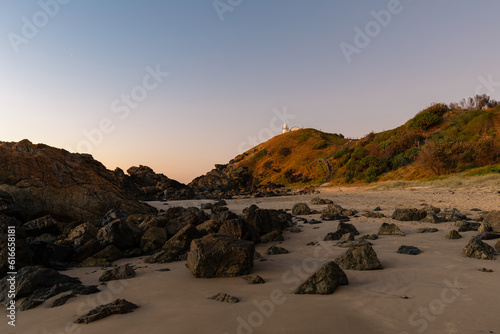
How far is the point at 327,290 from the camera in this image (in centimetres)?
425

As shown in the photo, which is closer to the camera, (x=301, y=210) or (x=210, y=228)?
(x=210, y=228)

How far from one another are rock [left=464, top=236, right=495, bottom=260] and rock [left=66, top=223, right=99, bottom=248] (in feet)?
30.4

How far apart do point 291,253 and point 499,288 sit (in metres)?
3.93

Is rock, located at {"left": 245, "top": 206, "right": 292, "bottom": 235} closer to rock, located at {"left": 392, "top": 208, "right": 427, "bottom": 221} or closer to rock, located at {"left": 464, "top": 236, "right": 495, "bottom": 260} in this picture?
rock, located at {"left": 392, "top": 208, "right": 427, "bottom": 221}

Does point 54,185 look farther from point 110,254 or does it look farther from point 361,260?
point 361,260

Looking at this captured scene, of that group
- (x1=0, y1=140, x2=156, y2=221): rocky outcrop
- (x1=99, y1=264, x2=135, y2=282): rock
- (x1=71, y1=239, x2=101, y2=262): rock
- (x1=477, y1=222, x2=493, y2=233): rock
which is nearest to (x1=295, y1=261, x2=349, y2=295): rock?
(x1=99, y1=264, x2=135, y2=282): rock

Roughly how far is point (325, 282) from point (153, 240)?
Answer: 220 inches

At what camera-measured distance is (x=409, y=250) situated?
253 inches

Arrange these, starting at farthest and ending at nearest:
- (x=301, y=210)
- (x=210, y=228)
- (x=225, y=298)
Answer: (x=301, y=210)
(x=210, y=228)
(x=225, y=298)

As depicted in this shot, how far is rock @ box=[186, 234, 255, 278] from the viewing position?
525 cm

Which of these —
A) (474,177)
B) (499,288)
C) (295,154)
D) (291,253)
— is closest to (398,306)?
(499,288)

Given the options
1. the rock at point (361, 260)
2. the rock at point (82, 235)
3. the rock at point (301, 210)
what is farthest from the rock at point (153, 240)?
the rock at point (301, 210)

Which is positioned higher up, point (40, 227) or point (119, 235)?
point (40, 227)

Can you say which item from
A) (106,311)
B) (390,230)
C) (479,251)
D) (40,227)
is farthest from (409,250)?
(40,227)
